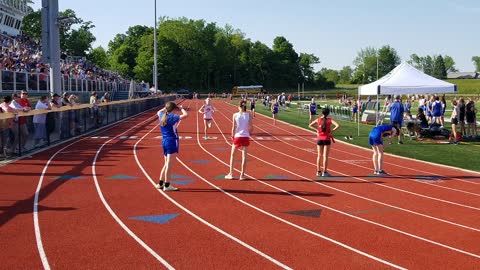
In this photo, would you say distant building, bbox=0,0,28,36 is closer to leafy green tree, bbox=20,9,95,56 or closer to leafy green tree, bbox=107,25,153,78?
leafy green tree, bbox=20,9,95,56

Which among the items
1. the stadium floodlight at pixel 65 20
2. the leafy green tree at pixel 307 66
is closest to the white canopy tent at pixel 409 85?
the stadium floodlight at pixel 65 20

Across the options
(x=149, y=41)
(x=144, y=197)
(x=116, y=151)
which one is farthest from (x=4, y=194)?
(x=149, y=41)

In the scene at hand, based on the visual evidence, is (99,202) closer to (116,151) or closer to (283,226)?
(283,226)

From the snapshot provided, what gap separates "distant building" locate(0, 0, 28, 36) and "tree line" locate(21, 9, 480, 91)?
40.0 metres

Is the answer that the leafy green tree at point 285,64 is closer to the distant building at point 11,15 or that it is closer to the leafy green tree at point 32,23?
the leafy green tree at point 32,23

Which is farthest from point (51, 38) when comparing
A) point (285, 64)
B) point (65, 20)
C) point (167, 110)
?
point (285, 64)

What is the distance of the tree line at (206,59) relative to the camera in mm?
Answer: 110938

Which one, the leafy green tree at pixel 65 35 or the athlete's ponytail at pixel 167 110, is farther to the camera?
the leafy green tree at pixel 65 35

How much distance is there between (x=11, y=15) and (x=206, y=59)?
244 feet

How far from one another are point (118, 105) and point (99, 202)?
22310 mm

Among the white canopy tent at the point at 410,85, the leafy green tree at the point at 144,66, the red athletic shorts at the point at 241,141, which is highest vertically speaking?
the leafy green tree at the point at 144,66

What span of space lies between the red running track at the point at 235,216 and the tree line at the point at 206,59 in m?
85.2

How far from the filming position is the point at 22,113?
49.1ft

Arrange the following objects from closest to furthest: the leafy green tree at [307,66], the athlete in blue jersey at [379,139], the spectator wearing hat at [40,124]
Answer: the athlete in blue jersey at [379,139] < the spectator wearing hat at [40,124] < the leafy green tree at [307,66]
